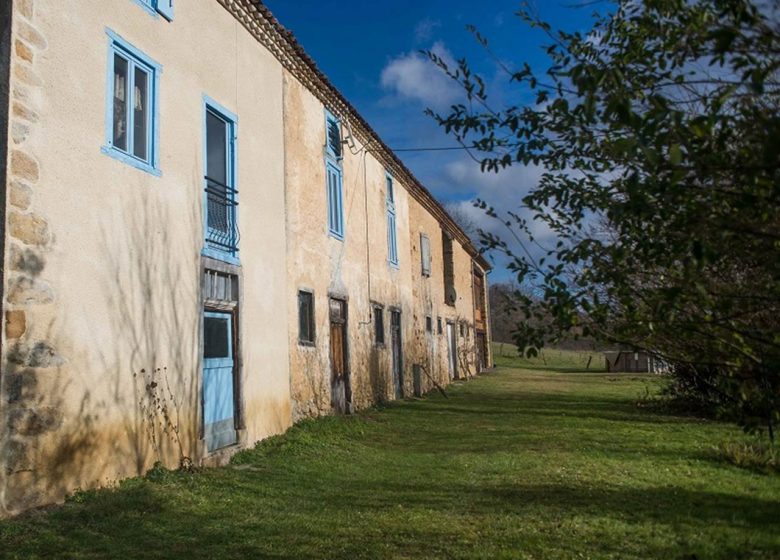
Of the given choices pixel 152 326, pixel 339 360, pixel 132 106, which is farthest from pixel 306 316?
pixel 132 106

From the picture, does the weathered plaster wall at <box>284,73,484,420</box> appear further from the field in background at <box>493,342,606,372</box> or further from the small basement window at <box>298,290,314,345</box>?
the field in background at <box>493,342,606,372</box>

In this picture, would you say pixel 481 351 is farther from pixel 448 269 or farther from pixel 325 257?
pixel 325 257

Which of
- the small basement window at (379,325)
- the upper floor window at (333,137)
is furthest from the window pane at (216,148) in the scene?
the small basement window at (379,325)

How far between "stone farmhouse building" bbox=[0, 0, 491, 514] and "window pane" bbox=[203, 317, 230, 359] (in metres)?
0.03

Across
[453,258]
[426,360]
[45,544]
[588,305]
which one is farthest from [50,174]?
[453,258]

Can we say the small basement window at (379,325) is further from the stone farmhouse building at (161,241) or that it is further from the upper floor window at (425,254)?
the upper floor window at (425,254)

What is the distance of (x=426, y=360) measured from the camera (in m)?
20.7

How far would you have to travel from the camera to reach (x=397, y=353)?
17.6m

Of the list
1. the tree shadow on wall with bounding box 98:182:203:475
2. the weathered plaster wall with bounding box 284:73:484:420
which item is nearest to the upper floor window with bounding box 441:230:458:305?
the weathered plaster wall with bounding box 284:73:484:420

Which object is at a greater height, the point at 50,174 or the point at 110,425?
the point at 50,174

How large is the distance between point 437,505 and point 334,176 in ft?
28.2

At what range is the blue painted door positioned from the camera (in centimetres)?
839

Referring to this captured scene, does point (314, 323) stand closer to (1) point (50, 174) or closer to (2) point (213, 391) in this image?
(2) point (213, 391)

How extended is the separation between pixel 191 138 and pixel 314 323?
183 inches
